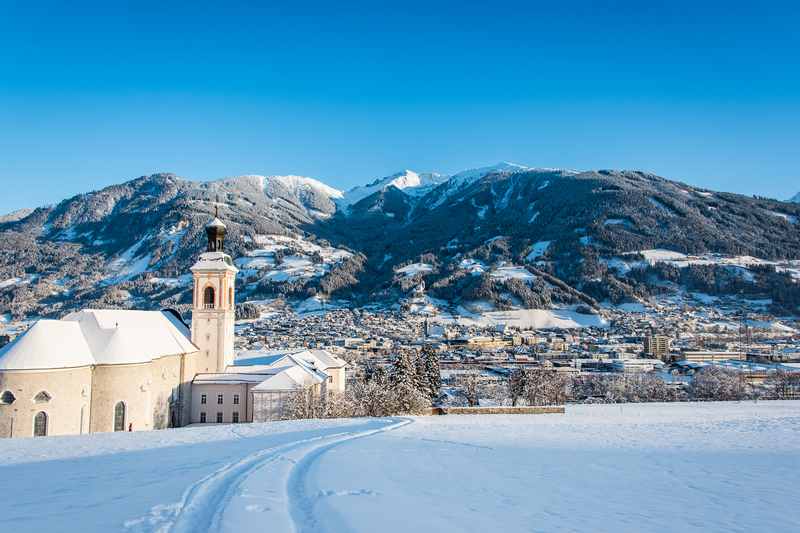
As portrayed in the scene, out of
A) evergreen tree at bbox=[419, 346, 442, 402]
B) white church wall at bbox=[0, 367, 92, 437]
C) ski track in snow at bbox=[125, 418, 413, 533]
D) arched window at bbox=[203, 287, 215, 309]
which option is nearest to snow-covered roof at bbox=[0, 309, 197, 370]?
white church wall at bbox=[0, 367, 92, 437]

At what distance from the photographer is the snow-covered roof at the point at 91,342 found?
33156mm

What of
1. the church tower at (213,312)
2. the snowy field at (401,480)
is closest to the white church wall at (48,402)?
the snowy field at (401,480)

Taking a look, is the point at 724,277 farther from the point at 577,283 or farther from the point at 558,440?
the point at 558,440

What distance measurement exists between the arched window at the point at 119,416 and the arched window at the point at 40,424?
169 inches

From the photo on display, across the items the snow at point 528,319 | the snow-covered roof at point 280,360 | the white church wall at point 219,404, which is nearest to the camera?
the white church wall at point 219,404

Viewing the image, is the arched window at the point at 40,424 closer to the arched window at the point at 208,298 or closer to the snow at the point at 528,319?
the arched window at the point at 208,298

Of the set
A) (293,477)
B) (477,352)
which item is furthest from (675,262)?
(293,477)

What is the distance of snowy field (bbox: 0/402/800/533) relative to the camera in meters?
10.0

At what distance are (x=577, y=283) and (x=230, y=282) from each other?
16444cm

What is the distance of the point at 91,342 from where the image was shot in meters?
37.2

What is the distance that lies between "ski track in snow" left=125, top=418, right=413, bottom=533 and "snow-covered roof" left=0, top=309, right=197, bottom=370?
76.3 ft

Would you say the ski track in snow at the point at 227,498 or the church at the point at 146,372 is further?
the church at the point at 146,372

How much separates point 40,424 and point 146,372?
23.4 ft

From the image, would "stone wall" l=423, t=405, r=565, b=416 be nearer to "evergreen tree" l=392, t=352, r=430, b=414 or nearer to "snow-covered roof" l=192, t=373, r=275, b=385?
"evergreen tree" l=392, t=352, r=430, b=414
